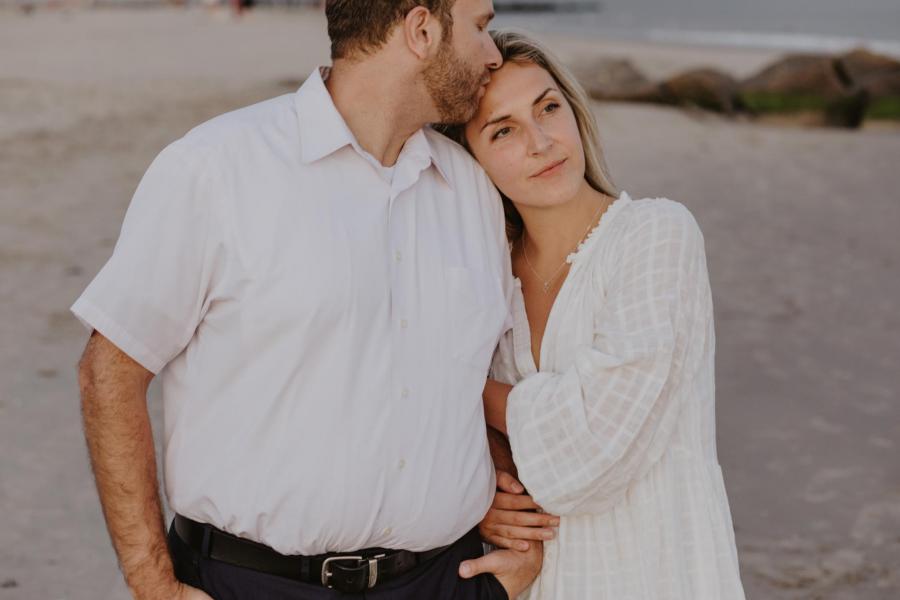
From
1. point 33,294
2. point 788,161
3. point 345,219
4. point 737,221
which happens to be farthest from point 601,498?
point 788,161

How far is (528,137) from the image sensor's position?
2.77 m

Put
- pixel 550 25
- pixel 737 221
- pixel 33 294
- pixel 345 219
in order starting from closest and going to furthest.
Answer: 1. pixel 345 219
2. pixel 33 294
3. pixel 737 221
4. pixel 550 25

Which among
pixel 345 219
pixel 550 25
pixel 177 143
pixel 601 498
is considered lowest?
pixel 550 25

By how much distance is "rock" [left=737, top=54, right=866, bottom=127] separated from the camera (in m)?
15.6

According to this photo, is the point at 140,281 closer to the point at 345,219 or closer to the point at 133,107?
the point at 345,219

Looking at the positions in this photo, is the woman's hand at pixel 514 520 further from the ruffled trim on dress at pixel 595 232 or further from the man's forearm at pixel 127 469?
the man's forearm at pixel 127 469

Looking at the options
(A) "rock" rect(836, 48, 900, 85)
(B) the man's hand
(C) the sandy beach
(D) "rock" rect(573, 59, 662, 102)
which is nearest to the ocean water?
(A) "rock" rect(836, 48, 900, 85)

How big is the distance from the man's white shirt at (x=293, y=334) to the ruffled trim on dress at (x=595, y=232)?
0.41 metres

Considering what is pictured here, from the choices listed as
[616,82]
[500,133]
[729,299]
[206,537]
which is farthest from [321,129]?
[616,82]

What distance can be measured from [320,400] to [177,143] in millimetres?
578

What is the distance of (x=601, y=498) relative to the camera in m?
2.51

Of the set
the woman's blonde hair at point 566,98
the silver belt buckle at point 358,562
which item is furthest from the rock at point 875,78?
the silver belt buckle at point 358,562

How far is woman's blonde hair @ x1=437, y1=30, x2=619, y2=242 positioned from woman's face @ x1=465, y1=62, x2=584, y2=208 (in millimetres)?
31

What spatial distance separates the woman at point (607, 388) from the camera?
2.43 metres
